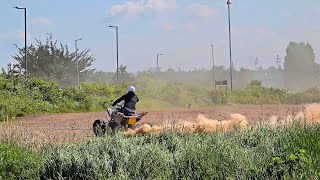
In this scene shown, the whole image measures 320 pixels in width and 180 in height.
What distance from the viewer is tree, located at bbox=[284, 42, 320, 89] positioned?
7231cm

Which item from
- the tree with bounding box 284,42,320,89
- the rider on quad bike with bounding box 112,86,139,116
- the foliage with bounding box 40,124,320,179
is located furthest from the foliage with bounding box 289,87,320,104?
the foliage with bounding box 40,124,320,179

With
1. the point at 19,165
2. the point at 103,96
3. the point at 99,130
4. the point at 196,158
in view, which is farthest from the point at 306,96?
the point at 196,158

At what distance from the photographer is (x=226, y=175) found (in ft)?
25.2

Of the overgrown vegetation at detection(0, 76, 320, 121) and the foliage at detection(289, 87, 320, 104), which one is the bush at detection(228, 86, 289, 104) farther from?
the foliage at detection(289, 87, 320, 104)

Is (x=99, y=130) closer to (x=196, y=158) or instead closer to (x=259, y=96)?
(x=196, y=158)

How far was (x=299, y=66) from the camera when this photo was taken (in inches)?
2982

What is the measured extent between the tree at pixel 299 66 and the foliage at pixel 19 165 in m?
62.4

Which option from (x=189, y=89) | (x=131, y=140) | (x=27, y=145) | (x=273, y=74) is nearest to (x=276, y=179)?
(x=131, y=140)

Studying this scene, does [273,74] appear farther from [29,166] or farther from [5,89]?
[29,166]

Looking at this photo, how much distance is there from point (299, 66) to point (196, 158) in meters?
70.3

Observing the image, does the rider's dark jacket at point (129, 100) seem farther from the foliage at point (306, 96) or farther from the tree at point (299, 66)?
the tree at point (299, 66)

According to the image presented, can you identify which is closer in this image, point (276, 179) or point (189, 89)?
point (276, 179)

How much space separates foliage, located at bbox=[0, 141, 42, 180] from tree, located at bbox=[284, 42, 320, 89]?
62.4m

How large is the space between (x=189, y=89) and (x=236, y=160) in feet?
150
